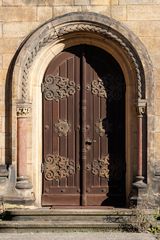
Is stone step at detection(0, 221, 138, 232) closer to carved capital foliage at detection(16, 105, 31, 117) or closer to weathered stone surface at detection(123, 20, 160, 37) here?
carved capital foliage at detection(16, 105, 31, 117)

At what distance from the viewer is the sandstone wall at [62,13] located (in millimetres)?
9383

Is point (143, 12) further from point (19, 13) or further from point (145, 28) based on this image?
point (19, 13)

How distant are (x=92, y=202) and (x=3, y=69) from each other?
2.67 meters

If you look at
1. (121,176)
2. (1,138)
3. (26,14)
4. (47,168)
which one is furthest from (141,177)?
(26,14)

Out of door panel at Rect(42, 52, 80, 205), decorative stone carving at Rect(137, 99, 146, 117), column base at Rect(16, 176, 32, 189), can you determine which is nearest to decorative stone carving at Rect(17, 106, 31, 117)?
door panel at Rect(42, 52, 80, 205)

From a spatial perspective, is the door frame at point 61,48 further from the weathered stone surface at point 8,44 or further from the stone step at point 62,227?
the stone step at point 62,227

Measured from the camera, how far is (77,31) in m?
9.50

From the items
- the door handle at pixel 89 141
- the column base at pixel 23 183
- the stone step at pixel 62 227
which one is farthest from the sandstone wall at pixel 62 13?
Result: the stone step at pixel 62 227

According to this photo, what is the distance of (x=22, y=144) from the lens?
9422 mm

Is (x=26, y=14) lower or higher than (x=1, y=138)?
higher

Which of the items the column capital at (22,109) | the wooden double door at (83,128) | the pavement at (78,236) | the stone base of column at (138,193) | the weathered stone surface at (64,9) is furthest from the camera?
the wooden double door at (83,128)

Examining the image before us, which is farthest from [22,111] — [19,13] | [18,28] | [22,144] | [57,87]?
[19,13]

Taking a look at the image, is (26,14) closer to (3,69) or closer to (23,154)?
(3,69)

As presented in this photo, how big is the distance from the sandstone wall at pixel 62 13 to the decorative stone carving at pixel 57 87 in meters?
0.74
